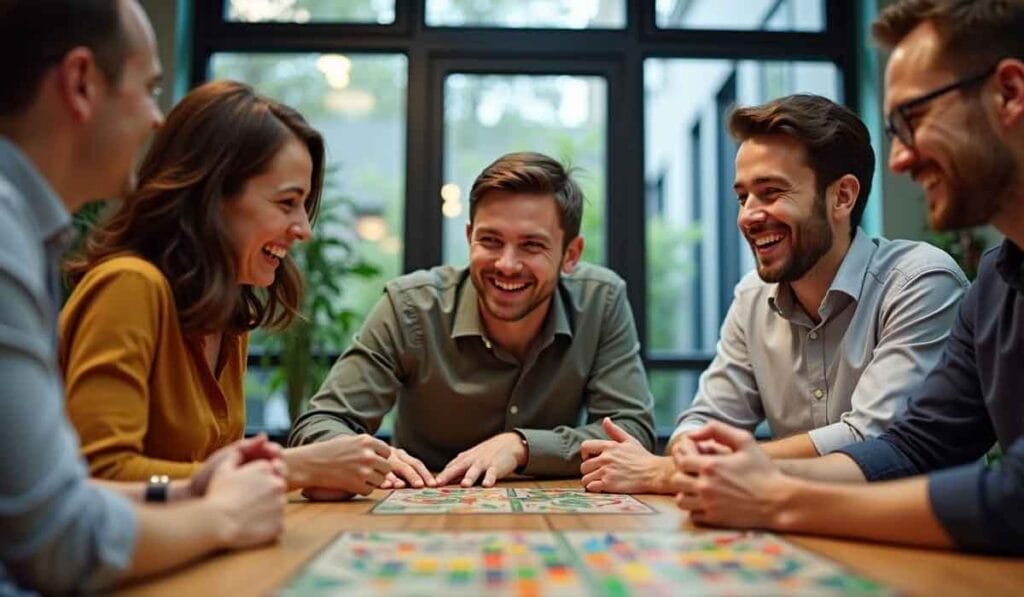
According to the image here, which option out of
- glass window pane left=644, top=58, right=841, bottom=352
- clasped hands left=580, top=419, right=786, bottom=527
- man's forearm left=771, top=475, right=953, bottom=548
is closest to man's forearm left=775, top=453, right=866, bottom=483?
clasped hands left=580, top=419, right=786, bottom=527

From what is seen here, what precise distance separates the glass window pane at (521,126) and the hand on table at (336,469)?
2.39 meters

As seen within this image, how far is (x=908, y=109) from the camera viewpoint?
4.48 feet

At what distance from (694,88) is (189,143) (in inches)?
199

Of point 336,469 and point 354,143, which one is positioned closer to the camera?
point 336,469

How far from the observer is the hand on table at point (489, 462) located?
5.97 feet

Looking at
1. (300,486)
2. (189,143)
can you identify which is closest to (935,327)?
(300,486)

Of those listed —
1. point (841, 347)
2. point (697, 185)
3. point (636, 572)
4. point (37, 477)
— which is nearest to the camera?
point (37, 477)

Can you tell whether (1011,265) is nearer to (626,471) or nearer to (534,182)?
(626,471)

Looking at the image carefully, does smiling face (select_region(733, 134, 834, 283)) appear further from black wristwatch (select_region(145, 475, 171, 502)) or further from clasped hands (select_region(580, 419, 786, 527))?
black wristwatch (select_region(145, 475, 171, 502))

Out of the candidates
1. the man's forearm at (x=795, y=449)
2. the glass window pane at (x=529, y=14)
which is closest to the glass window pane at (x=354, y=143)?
the glass window pane at (x=529, y=14)

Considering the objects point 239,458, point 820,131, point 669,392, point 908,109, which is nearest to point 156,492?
point 239,458

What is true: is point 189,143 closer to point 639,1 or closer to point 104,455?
point 104,455

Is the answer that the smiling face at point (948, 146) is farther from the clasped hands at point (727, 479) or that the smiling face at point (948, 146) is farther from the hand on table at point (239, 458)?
the hand on table at point (239, 458)

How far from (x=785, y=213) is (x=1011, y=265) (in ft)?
2.28
